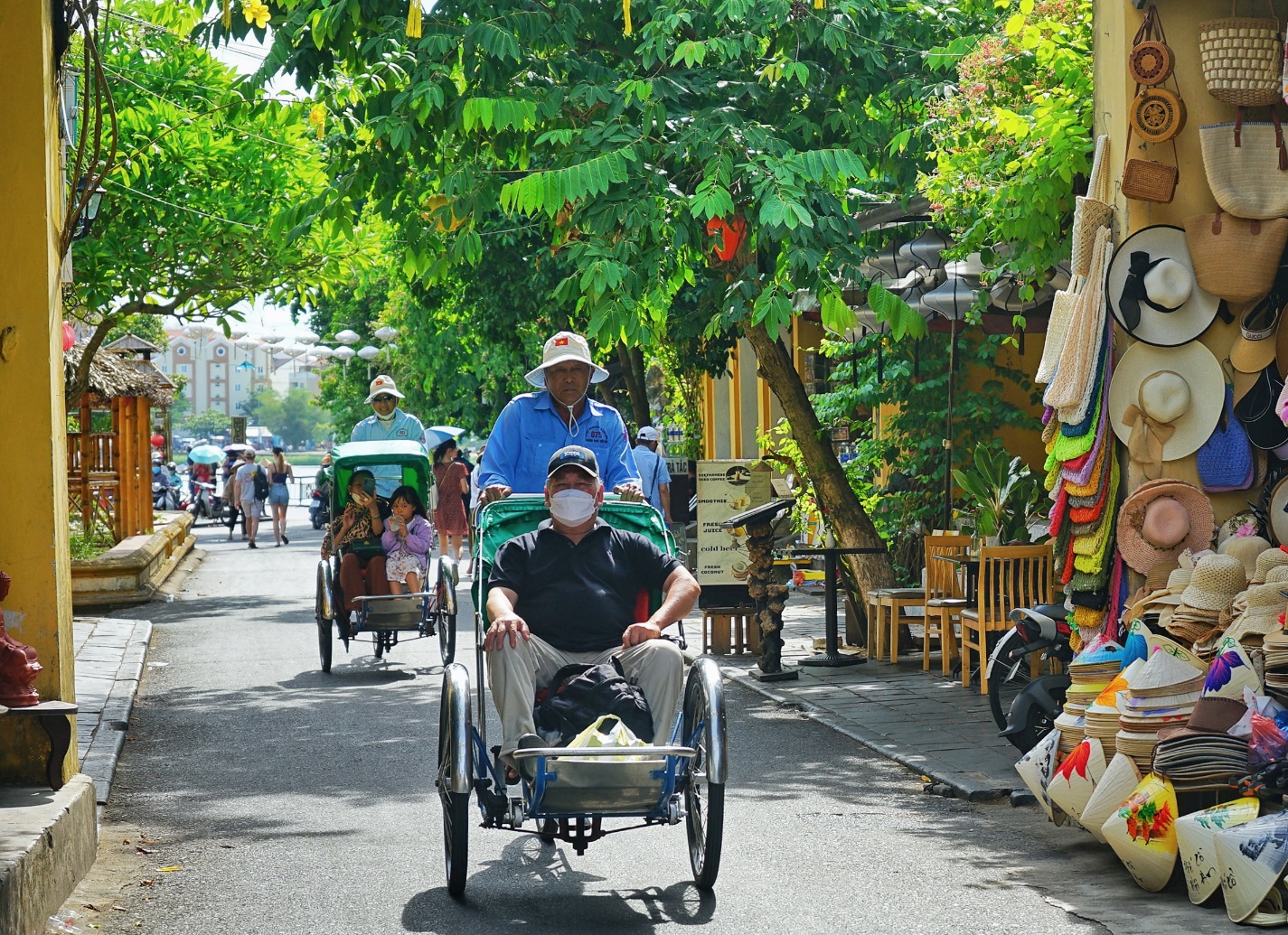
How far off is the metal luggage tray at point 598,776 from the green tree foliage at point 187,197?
11.3 meters

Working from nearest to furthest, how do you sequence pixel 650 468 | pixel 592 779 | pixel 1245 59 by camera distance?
pixel 592 779 < pixel 1245 59 < pixel 650 468

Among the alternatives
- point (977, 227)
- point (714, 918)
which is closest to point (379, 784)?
point (714, 918)

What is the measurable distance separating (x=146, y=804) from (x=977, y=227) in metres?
5.68

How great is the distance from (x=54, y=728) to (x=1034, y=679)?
527 cm

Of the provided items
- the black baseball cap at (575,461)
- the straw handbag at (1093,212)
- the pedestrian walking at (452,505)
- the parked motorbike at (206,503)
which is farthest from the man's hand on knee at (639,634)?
the parked motorbike at (206,503)

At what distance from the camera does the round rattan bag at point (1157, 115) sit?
24.6 ft

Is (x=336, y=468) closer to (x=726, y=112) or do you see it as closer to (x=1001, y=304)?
(x=726, y=112)

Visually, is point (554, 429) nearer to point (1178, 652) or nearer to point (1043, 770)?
point (1043, 770)

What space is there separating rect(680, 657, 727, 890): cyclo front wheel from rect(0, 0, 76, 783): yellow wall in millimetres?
2740

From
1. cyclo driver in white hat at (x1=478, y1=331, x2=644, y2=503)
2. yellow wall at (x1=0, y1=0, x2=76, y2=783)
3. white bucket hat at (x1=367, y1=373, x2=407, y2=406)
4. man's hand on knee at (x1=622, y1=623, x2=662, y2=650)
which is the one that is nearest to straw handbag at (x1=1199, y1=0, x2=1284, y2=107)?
cyclo driver in white hat at (x1=478, y1=331, x2=644, y2=503)

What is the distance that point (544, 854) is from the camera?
6.65 meters

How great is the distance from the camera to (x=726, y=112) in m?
11.0

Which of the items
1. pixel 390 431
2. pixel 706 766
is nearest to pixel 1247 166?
pixel 706 766

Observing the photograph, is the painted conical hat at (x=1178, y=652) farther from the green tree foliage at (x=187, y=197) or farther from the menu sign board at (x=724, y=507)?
the green tree foliage at (x=187, y=197)
